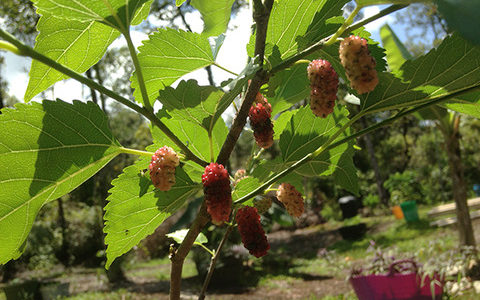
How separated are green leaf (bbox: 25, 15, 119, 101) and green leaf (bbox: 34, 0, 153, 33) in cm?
7

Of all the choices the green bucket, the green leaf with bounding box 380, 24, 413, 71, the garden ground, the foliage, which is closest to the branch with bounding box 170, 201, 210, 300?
the foliage

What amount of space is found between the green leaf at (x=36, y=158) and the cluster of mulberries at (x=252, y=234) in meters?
0.20

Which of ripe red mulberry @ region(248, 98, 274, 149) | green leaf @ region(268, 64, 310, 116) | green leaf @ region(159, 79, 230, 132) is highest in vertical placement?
green leaf @ region(268, 64, 310, 116)

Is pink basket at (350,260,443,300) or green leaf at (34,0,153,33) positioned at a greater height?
green leaf at (34,0,153,33)

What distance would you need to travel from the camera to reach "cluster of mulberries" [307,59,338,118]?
0.42m

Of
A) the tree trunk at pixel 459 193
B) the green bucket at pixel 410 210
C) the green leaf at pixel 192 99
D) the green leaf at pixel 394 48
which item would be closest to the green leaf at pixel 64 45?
the green leaf at pixel 192 99

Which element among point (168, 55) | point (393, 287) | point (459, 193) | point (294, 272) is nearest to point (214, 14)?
point (168, 55)

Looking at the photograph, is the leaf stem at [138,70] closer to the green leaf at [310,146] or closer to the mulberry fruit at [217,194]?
the mulberry fruit at [217,194]

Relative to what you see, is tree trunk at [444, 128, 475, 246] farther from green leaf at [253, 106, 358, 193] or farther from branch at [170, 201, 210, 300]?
branch at [170, 201, 210, 300]

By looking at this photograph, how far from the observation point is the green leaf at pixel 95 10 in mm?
403

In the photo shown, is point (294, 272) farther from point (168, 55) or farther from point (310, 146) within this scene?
point (168, 55)

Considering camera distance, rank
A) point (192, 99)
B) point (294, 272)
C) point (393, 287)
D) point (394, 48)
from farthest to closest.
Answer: point (294, 272) < point (394, 48) < point (393, 287) < point (192, 99)

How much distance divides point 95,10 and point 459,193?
527cm

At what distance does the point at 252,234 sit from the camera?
1.64 feet
